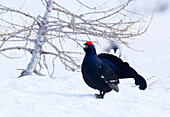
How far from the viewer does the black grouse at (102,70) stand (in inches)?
157

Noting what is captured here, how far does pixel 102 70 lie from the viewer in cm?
402

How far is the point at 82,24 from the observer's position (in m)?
6.24

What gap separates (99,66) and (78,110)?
917 mm

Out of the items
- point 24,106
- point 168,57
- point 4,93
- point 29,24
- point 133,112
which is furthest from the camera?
point 168,57

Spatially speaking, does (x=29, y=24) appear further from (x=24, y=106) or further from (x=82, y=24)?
(x=24, y=106)

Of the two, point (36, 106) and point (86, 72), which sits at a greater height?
point (86, 72)

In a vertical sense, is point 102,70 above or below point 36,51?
below

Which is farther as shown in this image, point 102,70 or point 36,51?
point 36,51

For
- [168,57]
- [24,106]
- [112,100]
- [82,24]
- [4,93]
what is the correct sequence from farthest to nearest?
[168,57] → [82,24] → [112,100] → [4,93] → [24,106]

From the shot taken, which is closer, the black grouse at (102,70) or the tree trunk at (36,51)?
the black grouse at (102,70)

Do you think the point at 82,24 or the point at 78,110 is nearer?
the point at 78,110

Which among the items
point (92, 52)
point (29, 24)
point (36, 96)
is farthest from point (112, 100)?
point (29, 24)

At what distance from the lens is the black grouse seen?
3976mm

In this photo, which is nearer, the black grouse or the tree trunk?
the black grouse
